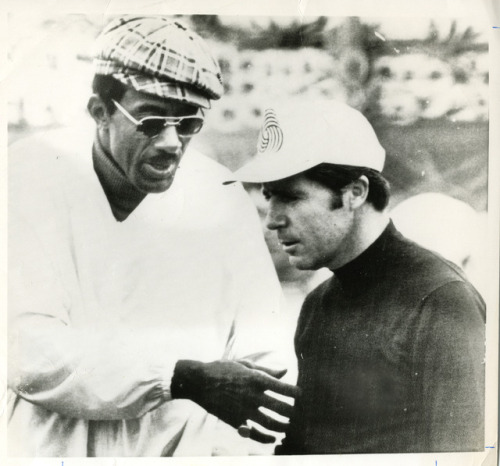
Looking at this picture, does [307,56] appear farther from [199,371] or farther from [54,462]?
[54,462]

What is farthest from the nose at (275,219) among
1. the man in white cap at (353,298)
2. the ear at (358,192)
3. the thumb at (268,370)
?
the thumb at (268,370)

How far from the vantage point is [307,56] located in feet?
3.42

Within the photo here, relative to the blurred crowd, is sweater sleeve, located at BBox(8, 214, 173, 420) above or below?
below

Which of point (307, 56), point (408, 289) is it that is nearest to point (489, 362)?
point (408, 289)

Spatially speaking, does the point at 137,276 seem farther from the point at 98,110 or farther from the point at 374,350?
the point at 374,350

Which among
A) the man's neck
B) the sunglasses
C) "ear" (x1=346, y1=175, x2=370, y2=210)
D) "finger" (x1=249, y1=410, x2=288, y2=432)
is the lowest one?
"finger" (x1=249, y1=410, x2=288, y2=432)

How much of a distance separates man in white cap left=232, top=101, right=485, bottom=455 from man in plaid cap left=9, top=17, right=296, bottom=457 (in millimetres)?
66

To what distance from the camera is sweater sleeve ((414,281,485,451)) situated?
3.44 feet

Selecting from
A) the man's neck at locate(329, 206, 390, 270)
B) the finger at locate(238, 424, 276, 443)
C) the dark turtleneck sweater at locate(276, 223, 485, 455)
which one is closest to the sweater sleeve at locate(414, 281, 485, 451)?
the dark turtleneck sweater at locate(276, 223, 485, 455)

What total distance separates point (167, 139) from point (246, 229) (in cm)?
18

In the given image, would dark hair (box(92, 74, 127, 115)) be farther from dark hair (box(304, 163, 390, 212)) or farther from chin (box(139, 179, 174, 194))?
dark hair (box(304, 163, 390, 212))

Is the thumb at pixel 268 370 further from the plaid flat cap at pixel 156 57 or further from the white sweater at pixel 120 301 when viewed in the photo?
the plaid flat cap at pixel 156 57

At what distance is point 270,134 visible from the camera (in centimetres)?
104

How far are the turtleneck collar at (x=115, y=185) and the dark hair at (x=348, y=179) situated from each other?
263 millimetres
